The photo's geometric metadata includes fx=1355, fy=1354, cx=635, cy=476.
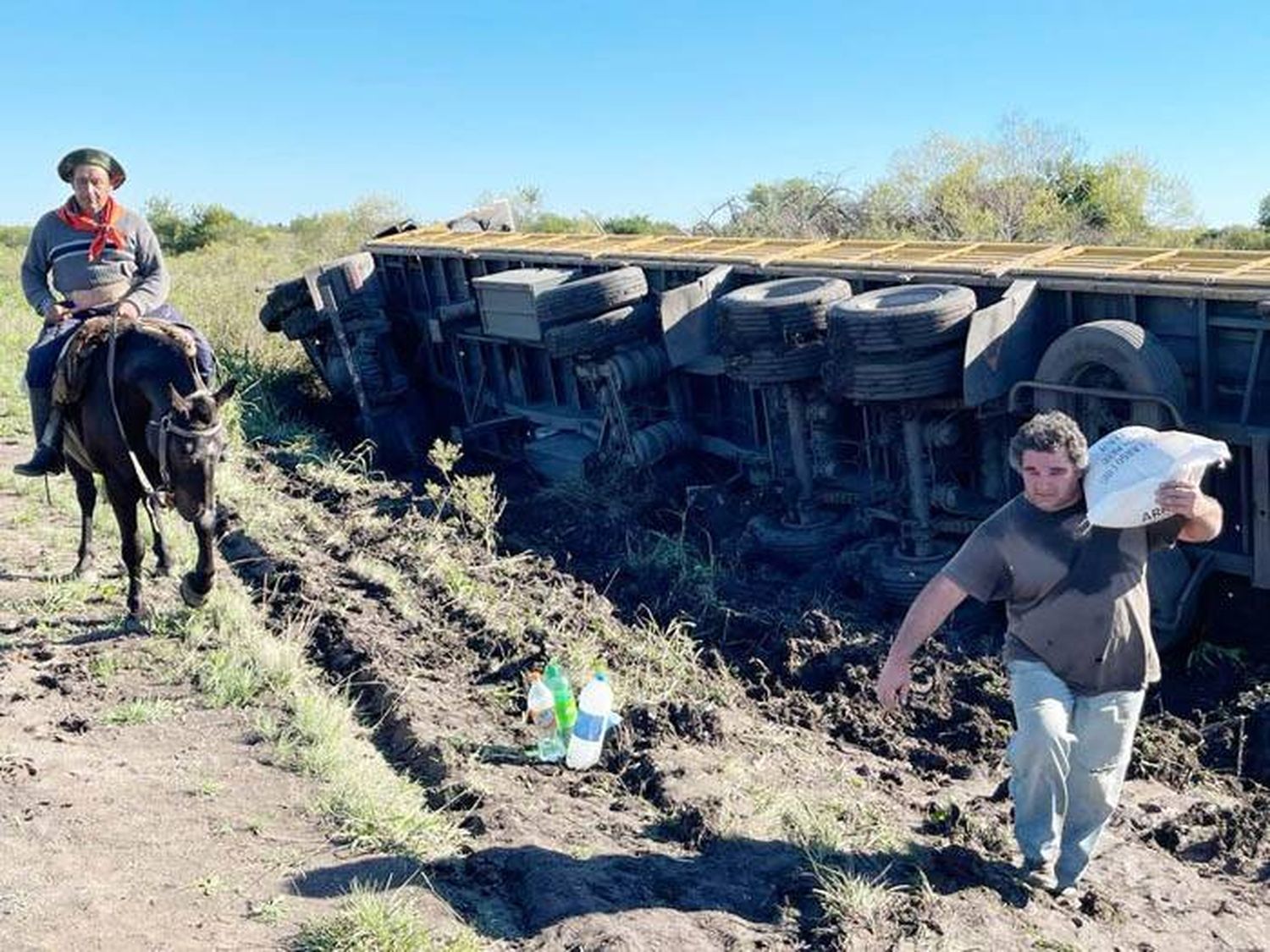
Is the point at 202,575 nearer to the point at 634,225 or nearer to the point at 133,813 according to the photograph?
the point at 133,813

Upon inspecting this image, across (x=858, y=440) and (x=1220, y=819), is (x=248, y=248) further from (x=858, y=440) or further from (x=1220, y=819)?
(x=1220, y=819)

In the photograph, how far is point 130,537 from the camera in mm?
8047

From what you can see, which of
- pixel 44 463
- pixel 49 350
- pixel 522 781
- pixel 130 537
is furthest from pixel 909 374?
pixel 44 463

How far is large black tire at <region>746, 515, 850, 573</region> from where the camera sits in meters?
9.75

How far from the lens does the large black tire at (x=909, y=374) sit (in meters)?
8.66

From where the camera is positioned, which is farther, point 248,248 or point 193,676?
point 248,248

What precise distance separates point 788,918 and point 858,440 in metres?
5.57

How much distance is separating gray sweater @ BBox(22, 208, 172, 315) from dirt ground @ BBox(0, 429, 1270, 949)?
6.28ft

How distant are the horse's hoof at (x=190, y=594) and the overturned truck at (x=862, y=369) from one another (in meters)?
4.03

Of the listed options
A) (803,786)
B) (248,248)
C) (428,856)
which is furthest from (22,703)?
(248,248)

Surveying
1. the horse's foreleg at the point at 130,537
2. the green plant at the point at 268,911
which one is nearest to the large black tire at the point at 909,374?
the horse's foreleg at the point at 130,537

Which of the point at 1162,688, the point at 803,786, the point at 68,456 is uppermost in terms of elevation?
the point at 68,456

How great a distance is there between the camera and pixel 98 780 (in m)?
5.80

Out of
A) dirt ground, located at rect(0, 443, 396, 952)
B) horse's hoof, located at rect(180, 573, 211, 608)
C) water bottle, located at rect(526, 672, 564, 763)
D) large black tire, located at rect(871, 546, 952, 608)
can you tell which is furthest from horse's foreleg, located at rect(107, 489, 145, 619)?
Result: large black tire, located at rect(871, 546, 952, 608)
